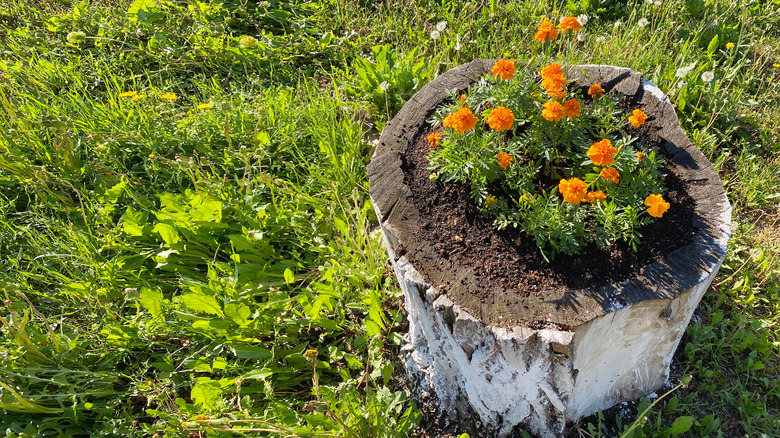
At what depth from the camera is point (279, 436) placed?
1.84 metres

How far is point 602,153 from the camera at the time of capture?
5.44ft

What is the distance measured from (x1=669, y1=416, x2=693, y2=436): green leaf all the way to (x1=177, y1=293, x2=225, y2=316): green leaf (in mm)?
1949

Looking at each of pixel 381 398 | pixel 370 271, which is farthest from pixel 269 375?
pixel 370 271

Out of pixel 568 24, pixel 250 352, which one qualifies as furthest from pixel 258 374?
Answer: pixel 568 24

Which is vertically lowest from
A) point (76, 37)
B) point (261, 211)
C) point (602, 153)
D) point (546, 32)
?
point (261, 211)

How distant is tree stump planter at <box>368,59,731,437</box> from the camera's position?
162 cm

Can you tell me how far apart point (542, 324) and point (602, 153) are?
2.05ft

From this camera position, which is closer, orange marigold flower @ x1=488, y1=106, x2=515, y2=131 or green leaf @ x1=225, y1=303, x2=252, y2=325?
orange marigold flower @ x1=488, y1=106, x2=515, y2=131

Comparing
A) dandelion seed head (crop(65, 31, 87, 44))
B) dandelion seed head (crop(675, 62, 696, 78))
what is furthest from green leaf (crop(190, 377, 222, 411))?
dandelion seed head (crop(65, 31, 87, 44))

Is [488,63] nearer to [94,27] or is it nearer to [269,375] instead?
[269,375]

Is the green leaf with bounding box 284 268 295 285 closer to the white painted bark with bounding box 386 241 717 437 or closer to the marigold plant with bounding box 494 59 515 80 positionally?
the white painted bark with bounding box 386 241 717 437

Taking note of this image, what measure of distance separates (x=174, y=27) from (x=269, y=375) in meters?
3.26

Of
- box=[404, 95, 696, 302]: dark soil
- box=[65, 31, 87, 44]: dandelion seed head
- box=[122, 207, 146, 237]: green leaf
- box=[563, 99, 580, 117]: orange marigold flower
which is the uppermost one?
box=[563, 99, 580, 117]: orange marigold flower

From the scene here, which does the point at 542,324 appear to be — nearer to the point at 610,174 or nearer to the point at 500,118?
the point at 610,174
